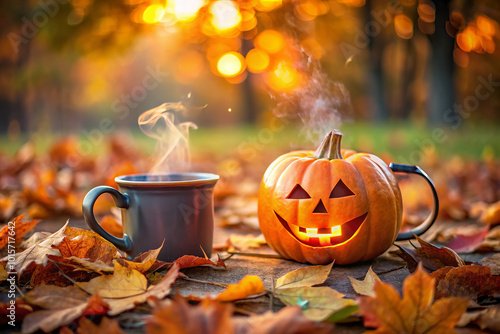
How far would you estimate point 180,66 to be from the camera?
1916 cm

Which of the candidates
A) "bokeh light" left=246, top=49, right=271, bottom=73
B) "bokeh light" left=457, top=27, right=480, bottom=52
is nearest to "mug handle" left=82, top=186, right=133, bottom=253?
"bokeh light" left=457, top=27, right=480, bottom=52

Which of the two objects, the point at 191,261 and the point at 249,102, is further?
the point at 249,102

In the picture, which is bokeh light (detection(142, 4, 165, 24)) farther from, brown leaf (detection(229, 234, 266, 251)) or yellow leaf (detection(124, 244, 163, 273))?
yellow leaf (detection(124, 244, 163, 273))

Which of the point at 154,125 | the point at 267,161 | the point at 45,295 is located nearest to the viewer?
the point at 45,295

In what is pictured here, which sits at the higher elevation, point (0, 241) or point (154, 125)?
point (154, 125)

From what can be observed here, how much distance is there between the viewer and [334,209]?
1438 millimetres

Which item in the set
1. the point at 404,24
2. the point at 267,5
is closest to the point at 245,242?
the point at 267,5

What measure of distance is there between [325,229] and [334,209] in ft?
0.35

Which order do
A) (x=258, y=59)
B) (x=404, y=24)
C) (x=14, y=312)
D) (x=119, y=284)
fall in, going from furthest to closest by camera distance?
(x=258, y=59)
(x=404, y=24)
(x=119, y=284)
(x=14, y=312)

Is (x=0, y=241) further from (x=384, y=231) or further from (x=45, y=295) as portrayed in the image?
(x=384, y=231)

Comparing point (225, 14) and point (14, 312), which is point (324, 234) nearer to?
point (14, 312)

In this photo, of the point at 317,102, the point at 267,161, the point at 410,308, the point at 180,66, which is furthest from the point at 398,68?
the point at 410,308

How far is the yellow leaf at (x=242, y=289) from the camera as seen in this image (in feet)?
3.51

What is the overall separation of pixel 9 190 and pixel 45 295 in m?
2.37
